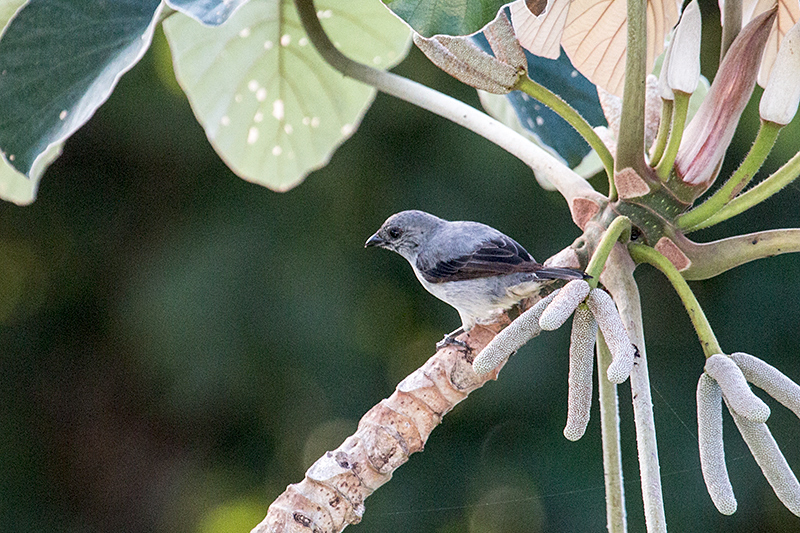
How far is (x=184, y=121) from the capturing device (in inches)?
84.4

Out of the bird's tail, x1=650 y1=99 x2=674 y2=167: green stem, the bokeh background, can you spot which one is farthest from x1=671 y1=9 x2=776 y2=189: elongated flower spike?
the bokeh background

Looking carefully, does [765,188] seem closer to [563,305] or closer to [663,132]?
[663,132]

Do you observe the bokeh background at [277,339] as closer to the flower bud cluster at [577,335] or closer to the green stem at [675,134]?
the green stem at [675,134]

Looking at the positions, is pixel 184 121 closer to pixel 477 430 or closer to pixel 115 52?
pixel 477 430

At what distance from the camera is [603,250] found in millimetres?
591

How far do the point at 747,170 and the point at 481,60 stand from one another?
0.79 ft

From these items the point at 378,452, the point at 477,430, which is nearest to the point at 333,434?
the point at 477,430

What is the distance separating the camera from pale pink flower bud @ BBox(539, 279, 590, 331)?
53cm

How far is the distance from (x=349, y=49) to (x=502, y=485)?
125 centimetres

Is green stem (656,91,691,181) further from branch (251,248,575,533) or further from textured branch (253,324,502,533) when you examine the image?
textured branch (253,324,502,533)

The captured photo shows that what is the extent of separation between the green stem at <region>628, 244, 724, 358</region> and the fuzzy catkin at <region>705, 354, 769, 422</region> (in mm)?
15

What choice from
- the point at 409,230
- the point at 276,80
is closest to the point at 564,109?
the point at 409,230

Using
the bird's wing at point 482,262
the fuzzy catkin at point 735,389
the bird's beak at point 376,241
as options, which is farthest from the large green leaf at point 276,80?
the fuzzy catkin at point 735,389

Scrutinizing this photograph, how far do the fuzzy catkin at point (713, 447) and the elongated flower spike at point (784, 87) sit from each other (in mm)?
224
